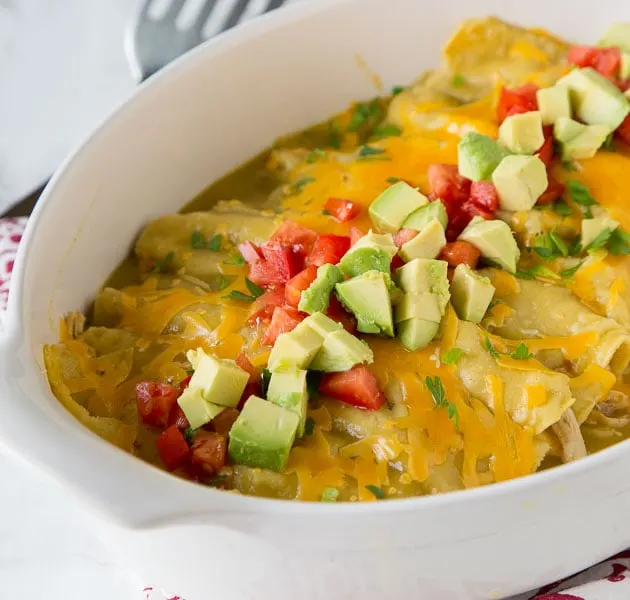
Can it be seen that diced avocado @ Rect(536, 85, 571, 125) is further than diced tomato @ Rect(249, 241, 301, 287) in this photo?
Yes

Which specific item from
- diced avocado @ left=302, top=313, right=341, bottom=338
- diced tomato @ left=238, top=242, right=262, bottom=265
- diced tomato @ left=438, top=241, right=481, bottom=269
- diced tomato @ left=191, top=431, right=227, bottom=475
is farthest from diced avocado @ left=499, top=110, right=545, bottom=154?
diced tomato @ left=191, top=431, right=227, bottom=475

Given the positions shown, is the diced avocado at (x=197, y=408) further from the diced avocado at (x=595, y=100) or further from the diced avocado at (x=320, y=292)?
the diced avocado at (x=595, y=100)

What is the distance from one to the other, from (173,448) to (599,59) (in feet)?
6.93

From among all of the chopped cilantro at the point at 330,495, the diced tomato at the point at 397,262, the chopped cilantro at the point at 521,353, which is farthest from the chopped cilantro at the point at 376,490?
the diced tomato at the point at 397,262

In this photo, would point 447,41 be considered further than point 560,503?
Yes

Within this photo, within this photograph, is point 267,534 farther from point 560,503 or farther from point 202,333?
point 202,333

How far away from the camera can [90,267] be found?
2680mm

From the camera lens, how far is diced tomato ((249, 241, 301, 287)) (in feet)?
8.25

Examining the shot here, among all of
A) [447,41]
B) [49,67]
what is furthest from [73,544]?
[49,67]

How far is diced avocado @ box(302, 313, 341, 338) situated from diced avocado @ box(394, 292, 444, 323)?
17 cm

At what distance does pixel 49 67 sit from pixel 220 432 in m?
2.99

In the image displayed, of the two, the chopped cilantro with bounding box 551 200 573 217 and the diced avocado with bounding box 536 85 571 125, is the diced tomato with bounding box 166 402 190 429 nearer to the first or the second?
the chopped cilantro with bounding box 551 200 573 217

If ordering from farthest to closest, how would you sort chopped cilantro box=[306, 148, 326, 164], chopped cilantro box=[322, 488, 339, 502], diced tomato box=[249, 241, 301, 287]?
chopped cilantro box=[306, 148, 326, 164] → diced tomato box=[249, 241, 301, 287] → chopped cilantro box=[322, 488, 339, 502]

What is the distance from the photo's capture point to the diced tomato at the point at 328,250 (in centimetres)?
246
